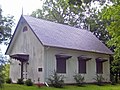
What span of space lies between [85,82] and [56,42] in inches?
214

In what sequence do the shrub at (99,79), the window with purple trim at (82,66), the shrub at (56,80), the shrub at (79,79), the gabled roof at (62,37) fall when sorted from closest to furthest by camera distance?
the shrub at (56,80) < the gabled roof at (62,37) < the shrub at (79,79) < the window with purple trim at (82,66) < the shrub at (99,79)

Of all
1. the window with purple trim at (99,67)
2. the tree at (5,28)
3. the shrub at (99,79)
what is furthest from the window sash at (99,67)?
the tree at (5,28)

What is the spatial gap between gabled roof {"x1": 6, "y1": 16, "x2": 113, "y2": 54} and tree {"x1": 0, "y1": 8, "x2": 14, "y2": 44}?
5.19ft

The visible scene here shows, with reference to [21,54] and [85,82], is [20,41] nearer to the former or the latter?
[21,54]

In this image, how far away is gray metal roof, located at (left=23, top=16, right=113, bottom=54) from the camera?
21219 millimetres

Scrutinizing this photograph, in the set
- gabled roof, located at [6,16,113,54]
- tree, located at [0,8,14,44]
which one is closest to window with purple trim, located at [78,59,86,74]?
gabled roof, located at [6,16,113,54]

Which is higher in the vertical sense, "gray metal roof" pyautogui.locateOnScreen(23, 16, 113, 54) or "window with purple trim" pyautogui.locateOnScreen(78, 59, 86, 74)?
"gray metal roof" pyautogui.locateOnScreen(23, 16, 113, 54)

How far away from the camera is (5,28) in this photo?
20.8m

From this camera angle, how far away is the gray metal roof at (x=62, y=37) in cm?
2122

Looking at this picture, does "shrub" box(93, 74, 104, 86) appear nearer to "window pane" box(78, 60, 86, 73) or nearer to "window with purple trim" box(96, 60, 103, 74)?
"window with purple trim" box(96, 60, 103, 74)

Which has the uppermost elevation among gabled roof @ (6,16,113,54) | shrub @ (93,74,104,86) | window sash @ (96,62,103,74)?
gabled roof @ (6,16,113,54)

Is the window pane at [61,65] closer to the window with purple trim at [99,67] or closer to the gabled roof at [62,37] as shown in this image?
the gabled roof at [62,37]

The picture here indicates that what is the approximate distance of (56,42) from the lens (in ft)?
70.2

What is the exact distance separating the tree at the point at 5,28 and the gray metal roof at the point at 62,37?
1619 millimetres
